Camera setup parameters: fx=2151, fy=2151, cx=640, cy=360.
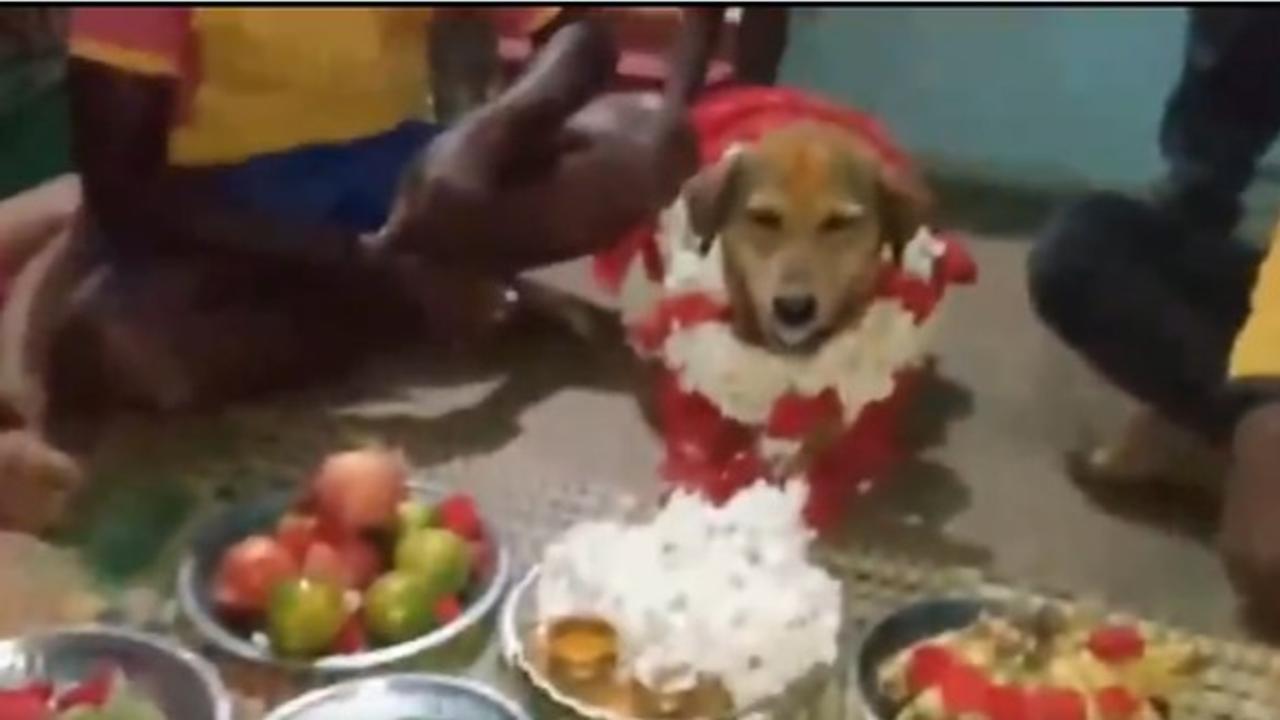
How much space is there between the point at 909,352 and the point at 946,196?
0.26ft

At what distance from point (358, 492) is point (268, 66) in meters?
0.23

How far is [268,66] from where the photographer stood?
3.58 ft

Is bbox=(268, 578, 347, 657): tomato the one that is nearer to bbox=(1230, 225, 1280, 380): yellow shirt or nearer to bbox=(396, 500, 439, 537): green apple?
bbox=(396, 500, 439, 537): green apple

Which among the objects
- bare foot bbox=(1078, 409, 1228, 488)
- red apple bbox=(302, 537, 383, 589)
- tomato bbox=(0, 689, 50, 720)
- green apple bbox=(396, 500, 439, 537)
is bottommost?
tomato bbox=(0, 689, 50, 720)

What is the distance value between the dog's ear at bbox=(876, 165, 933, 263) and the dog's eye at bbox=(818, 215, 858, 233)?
0.07 feet

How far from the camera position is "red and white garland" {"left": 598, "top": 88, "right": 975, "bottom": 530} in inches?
41.2

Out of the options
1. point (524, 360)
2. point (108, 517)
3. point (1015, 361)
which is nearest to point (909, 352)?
point (1015, 361)

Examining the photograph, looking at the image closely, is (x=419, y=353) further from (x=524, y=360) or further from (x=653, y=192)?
(x=653, y=192)

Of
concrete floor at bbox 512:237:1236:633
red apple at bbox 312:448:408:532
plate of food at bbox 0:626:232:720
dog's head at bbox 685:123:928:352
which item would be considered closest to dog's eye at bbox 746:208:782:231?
dog's head at bbox 685:123:928:352

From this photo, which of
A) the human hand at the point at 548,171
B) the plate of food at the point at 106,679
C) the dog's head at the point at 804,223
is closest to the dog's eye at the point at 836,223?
the dog's head at the point at 804,223

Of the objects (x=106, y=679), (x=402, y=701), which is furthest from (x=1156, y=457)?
(x=106, y=679)

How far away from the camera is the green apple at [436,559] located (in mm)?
1019

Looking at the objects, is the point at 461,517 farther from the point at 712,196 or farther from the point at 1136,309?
the point at 1136,309

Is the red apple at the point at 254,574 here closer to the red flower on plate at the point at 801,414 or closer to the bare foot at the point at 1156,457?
the red flower on plate at the point at 801,414
